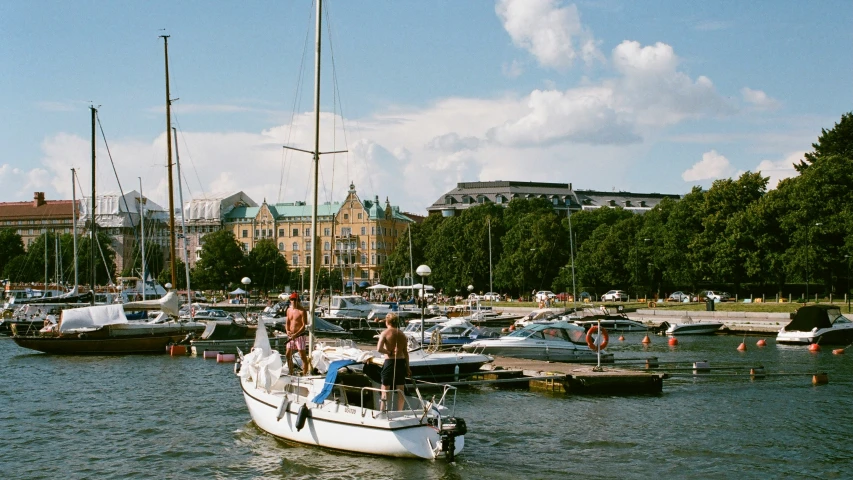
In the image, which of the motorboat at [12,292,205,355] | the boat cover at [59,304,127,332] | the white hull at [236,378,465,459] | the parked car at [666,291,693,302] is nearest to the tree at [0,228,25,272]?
the parked car at [666,291,693,302]

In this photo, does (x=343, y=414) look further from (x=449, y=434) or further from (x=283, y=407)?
(x=449, y=434)

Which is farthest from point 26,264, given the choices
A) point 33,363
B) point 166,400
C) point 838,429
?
point 838,429

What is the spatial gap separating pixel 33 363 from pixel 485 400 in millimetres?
27227

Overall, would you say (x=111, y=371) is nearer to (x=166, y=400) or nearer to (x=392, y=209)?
(x=166, y=400)

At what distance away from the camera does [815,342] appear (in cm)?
5456

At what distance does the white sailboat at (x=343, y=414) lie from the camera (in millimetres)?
20406

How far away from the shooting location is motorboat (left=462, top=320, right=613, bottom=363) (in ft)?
135

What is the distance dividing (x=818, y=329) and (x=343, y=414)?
42326 mm

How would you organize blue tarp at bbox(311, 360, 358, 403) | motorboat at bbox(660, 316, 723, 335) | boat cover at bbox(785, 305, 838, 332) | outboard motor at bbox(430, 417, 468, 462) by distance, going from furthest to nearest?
motorboat at bbox(660, 316, 723, 335), boat cover at bbox(785, 305, 838, 332), blue tarp at bbox(311, 360, 358, 403), outboard motor at bbox(430, 417, 468, 462)

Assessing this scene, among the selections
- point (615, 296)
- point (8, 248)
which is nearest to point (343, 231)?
point (8, 248)

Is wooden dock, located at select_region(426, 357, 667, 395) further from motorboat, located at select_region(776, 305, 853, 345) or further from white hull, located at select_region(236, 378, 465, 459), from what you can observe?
motorboat, located at select_region(776, 305, 853, 345)

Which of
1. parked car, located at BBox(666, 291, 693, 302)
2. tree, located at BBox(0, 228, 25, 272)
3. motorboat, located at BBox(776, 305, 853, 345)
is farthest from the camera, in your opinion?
tree, located at BBox(0, 228, 25, 272)

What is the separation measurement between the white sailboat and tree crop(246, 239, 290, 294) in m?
115

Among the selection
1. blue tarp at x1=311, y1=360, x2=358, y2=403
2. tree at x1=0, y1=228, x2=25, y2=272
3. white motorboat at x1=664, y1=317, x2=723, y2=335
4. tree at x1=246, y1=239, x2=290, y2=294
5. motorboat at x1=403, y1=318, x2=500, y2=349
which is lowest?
white motorboat at x1=664, y1=317, x2=723, y2=335
